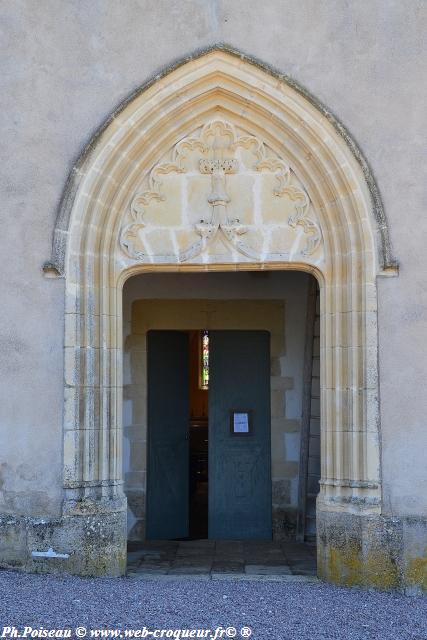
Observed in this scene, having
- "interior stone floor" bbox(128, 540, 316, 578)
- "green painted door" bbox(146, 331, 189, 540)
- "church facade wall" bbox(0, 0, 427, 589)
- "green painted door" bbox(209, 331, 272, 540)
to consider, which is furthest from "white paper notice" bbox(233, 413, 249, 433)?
"church facade wall" bbox(0, 0, 427, 589)

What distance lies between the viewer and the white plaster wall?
16.9ft

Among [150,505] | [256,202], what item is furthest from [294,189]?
[150,505]

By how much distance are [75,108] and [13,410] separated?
2.20 meters

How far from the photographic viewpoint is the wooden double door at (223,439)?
7172 millimetres

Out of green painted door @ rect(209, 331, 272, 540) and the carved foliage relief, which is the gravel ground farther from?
the carved foliage relief

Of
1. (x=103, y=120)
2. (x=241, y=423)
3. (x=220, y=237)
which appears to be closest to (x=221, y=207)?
(x=220, y=237)

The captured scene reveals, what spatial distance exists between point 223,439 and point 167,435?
1.85 ft

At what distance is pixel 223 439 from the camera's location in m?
7.32

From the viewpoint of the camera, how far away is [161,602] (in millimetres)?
4484

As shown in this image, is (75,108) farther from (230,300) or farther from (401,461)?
(401,461)

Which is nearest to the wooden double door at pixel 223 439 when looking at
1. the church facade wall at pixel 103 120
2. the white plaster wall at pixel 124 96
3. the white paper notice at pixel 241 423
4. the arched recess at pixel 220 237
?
the white paper notice at pixel 241 423

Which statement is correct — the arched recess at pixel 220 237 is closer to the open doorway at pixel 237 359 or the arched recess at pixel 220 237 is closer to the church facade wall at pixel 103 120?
the church facade wall at pixel 103 120

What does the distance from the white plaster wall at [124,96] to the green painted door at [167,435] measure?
216cm

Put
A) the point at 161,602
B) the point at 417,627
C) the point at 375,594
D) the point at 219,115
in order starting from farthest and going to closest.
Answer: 1. the point at 219,115
2. the point at 375,594
3. the point at 161,602
4. the point at 417,627
